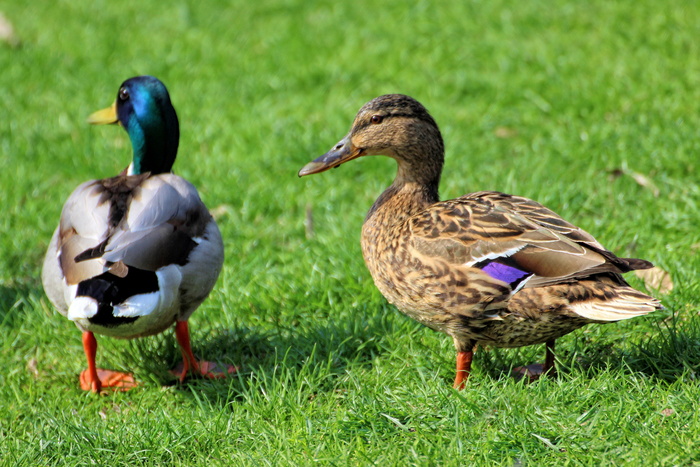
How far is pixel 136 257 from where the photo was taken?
3451 millimetres

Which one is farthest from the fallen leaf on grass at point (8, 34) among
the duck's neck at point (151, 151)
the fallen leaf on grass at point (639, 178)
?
the fallen leaf on grass at point (639, 178)

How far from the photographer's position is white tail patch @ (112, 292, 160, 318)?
3.35 m

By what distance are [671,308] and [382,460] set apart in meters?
1.65

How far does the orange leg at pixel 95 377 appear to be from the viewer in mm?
3852

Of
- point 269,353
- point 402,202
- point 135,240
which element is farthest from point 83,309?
point 402,202

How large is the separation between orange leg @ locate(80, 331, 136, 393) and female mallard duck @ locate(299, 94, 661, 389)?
50.4 inches

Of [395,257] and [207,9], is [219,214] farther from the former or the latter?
[207,9]

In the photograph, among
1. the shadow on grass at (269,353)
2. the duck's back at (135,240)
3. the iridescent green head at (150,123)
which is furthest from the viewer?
the iridescent green head at (150,123)

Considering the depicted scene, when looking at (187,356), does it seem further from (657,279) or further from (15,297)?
(657,279)

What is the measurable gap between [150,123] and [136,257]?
3.49 ft

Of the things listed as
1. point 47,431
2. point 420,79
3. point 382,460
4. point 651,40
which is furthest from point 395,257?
point 651,40

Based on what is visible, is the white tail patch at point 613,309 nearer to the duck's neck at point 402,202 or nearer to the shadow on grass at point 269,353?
the duck's neck at point 402,202

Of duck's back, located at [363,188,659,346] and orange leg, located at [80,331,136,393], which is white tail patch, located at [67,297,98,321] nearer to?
orange leg, located at [80,331,136,393]

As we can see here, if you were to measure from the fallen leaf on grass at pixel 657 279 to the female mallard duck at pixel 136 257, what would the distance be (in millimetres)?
2057
